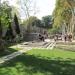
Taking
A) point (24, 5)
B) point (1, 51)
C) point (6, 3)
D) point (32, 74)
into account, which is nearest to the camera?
point (32, 74)

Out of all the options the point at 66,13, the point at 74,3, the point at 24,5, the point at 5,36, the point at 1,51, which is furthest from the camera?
the point at 24,5

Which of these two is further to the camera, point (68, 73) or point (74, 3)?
point (74, 3)

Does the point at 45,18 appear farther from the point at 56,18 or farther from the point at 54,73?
the point at 54,73

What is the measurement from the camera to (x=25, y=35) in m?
54.6

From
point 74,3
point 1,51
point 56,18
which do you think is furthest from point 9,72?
point 56,18

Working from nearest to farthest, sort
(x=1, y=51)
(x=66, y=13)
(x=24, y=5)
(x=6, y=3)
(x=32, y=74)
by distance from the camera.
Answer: (x=32, y=74)
(x=1, y=51)
(x=6, y=3)
(x=66, y=13)
(x=24, y=5)

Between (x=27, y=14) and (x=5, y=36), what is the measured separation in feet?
93.2

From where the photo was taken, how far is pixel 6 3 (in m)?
24.8

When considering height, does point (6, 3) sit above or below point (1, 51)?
above

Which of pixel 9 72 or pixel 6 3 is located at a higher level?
pixel 6 3

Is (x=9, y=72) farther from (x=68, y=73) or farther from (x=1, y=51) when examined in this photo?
(x=1, y=51)

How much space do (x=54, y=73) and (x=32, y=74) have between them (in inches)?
39.2

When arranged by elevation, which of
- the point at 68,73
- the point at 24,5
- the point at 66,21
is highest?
the point at 24,5

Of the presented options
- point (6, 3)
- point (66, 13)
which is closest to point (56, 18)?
point (66, 13)
